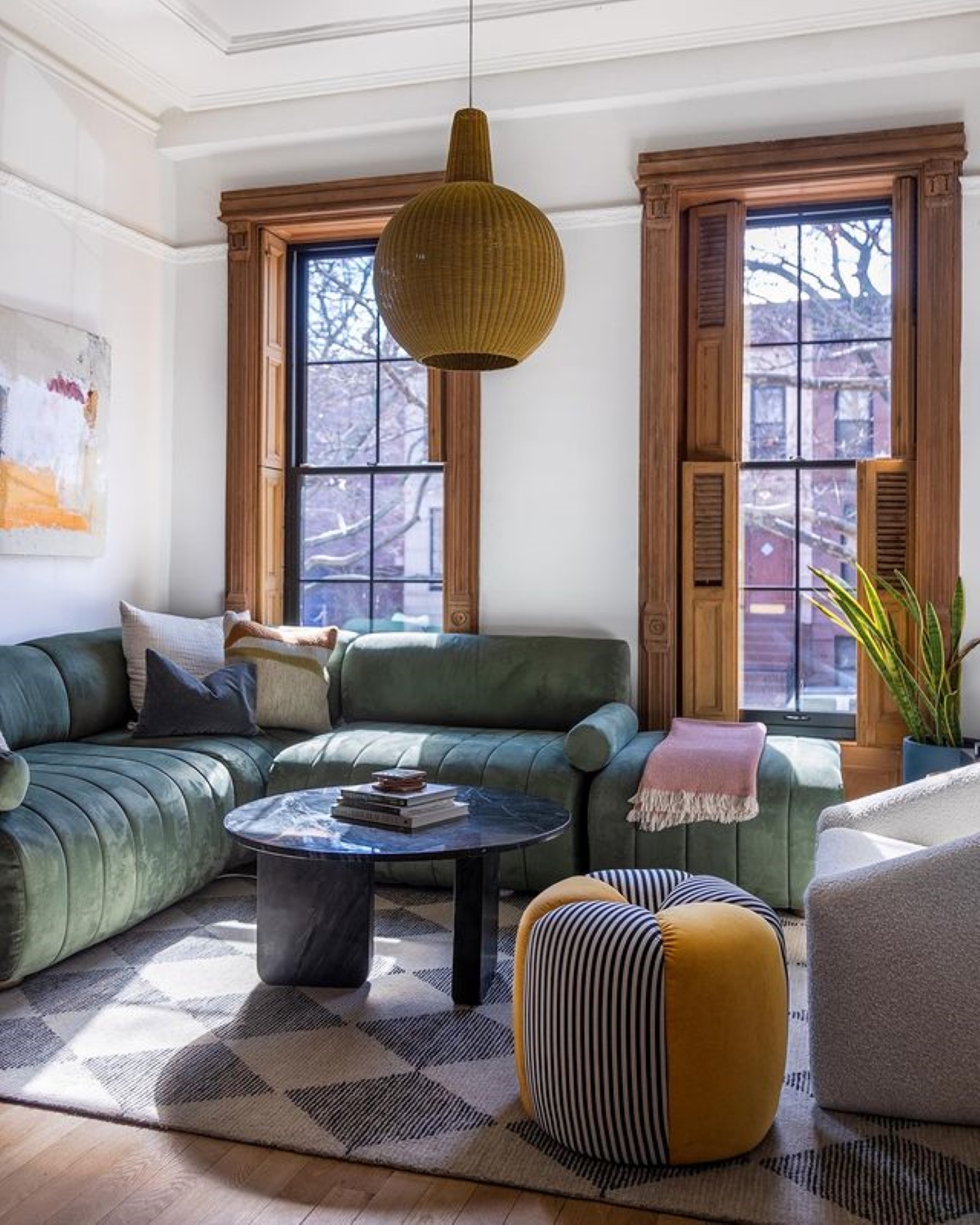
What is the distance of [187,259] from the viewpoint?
550 cm

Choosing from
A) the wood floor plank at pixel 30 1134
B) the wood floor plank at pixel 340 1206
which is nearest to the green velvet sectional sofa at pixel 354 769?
the wood floor plank at pixel 30 1134

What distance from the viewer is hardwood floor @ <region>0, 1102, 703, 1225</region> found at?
2.06 m

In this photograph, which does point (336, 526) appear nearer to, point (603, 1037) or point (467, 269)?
point (467, 269)

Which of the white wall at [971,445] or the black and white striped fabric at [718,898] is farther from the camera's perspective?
the white wall at [971,445]

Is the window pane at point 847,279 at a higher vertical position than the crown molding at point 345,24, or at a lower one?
lower

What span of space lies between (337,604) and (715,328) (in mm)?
2111

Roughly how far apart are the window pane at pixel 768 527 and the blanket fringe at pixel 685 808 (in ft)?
4.51

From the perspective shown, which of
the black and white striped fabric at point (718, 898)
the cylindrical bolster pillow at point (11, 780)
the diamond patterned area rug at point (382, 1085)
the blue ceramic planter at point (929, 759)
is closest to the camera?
the diamond patterned area rug at point (382, 1085)

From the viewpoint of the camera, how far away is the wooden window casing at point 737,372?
176 inches

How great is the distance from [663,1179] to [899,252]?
12.0 feet

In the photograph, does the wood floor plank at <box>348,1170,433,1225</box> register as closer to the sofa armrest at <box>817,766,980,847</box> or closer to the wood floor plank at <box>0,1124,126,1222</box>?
the wood floor plank at <box>0,1124,126,1222</box>

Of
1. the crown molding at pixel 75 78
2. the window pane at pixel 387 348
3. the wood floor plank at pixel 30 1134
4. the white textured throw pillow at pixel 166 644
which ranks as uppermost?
the crown molding at pixel 75 78

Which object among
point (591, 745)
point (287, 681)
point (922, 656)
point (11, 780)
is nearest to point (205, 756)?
point (287, 681)

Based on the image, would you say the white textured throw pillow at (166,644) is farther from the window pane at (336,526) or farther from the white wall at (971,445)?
the white wall at (971,445)
